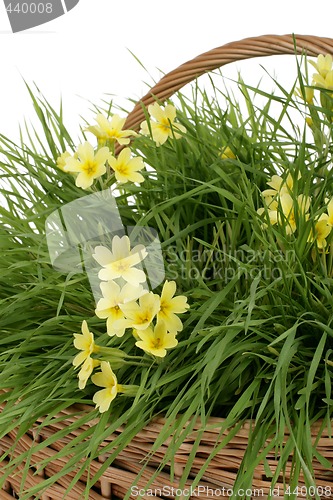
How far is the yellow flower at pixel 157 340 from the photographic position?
0.72 metres

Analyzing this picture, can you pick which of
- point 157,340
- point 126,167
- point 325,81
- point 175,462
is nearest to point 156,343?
point 157,340

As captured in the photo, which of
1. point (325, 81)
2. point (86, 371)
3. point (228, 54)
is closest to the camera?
point (86, 371)

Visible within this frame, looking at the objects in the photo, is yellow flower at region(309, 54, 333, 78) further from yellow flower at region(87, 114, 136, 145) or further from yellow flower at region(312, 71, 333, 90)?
A: yellow flower at region(87, 114, 136, 145)

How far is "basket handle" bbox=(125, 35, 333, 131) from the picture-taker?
91 cm

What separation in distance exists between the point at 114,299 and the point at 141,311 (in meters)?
0.03

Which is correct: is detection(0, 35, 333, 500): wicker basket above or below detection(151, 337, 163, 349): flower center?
below

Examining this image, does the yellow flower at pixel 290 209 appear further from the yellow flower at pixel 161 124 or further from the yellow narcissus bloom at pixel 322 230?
the yellow flower at pixel 161 124

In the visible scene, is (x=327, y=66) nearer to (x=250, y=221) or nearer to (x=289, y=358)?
(x=250, y=221)

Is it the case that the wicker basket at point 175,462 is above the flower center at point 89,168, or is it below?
below

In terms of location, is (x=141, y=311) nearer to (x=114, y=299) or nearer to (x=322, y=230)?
(x=114, y=299)

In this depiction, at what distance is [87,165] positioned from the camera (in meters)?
0.86

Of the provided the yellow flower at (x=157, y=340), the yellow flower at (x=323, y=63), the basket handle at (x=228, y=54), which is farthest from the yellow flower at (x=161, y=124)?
the yellow flower at (x=157, y=340)

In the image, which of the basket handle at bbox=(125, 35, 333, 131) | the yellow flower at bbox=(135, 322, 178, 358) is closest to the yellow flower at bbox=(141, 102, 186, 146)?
the basket handle at bbox=(125, 35, 333, 131)

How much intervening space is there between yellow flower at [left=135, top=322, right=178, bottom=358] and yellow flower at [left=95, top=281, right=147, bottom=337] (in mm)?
23
